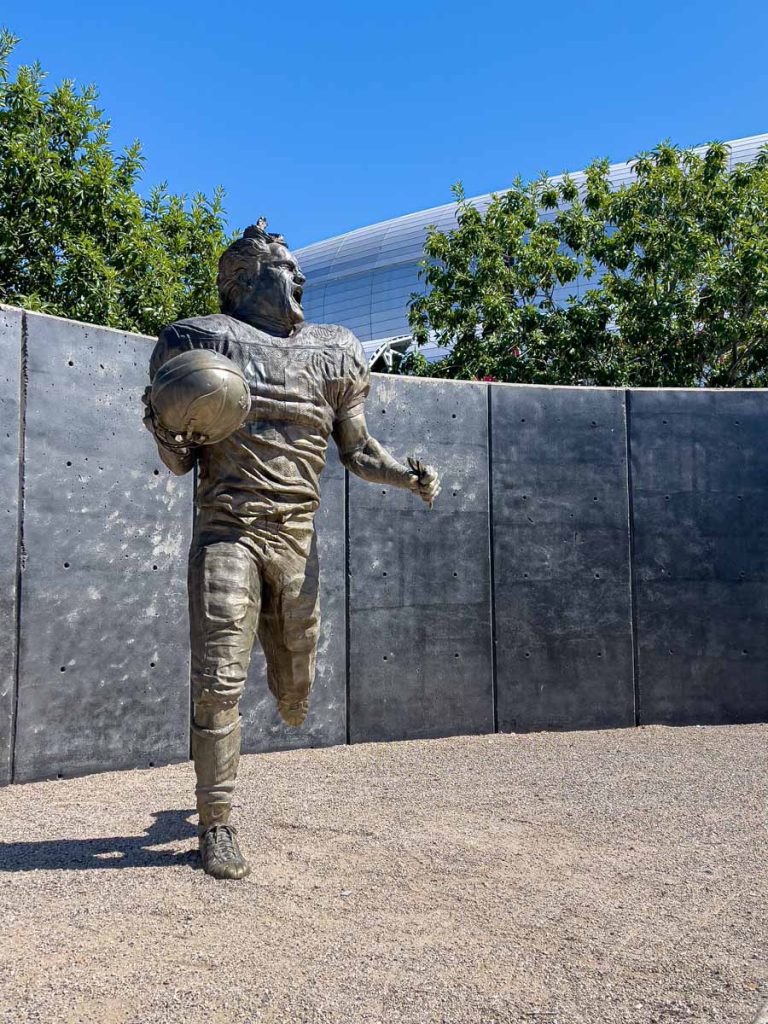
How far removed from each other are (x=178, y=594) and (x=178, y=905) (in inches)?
104

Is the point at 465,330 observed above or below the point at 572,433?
above

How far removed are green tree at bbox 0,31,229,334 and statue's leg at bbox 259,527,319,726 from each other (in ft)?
19.4

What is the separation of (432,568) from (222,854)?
3292mm

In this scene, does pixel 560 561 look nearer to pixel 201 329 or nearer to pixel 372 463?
pixel 372 463

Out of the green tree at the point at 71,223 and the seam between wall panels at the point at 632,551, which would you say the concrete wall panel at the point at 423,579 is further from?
the green tree at the point at 71,223

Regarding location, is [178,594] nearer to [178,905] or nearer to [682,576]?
[178,905]

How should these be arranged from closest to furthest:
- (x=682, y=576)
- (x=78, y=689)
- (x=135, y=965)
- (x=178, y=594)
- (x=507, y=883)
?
(x=135, y=965)
(x=507, y=883)
(x=78, y=689)
(x=178, y=594)
(x=682, y=576)

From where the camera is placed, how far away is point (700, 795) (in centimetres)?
477

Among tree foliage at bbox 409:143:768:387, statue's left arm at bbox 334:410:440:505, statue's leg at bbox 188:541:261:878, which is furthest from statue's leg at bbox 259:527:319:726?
tree foliage at bbox 409:143:768:387

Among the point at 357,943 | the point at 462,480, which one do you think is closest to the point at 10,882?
the point at 357,943

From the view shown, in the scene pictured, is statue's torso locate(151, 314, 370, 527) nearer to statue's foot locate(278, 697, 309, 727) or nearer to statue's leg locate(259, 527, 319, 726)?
statue's leg locate(259, 527, 319, 726)

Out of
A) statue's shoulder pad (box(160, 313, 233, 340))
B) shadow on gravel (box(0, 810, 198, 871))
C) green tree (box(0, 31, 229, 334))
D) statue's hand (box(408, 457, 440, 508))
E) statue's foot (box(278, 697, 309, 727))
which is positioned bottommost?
shadow on gravel (box(0, 810, 198, 871))

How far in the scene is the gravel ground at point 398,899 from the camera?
2404 mm

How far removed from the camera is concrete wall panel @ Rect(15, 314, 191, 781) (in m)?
5.03
